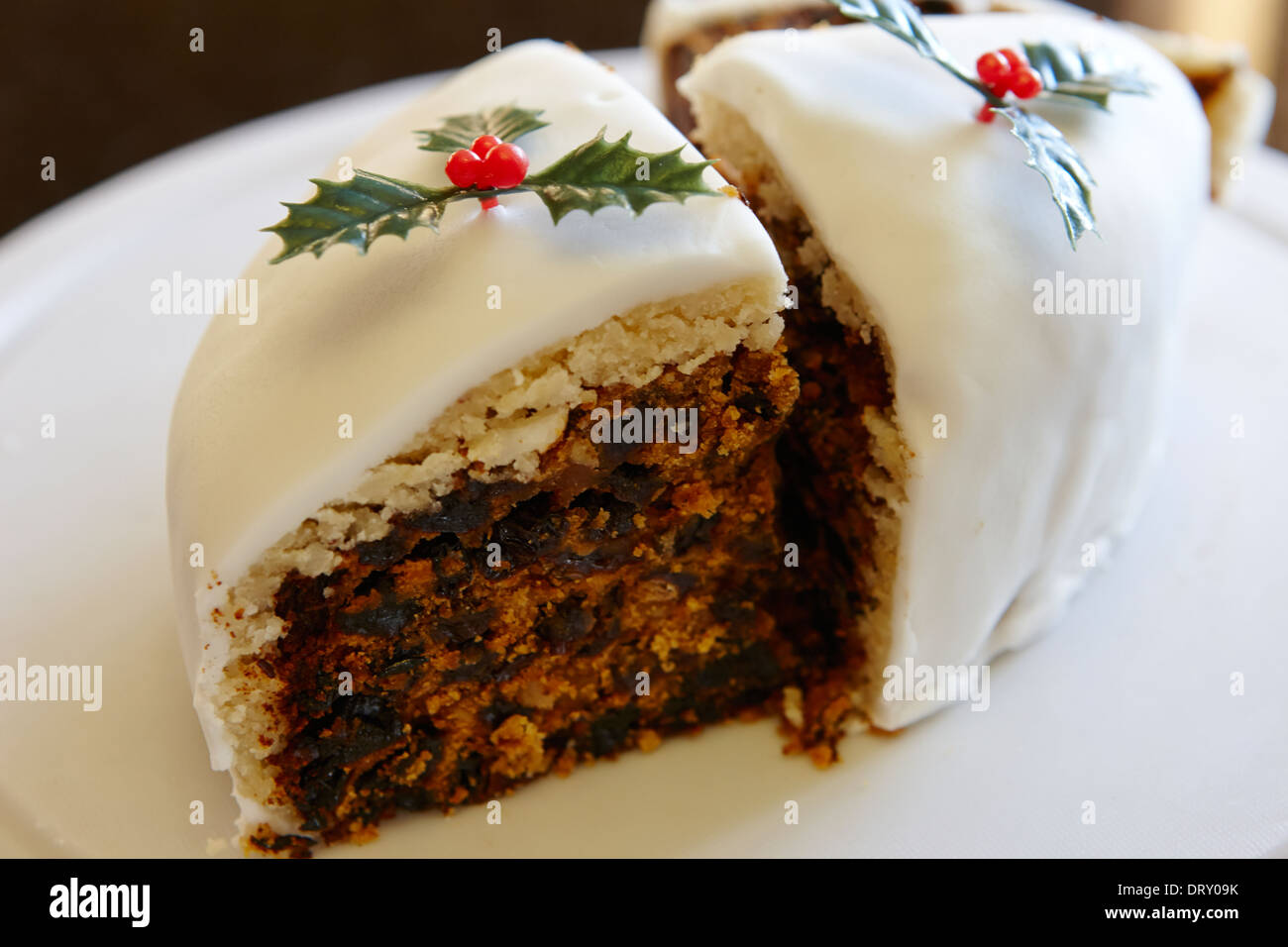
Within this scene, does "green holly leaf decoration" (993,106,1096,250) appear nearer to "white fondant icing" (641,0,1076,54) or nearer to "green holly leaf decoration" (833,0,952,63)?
"green holly leaf decoration" (833,0,952,63)

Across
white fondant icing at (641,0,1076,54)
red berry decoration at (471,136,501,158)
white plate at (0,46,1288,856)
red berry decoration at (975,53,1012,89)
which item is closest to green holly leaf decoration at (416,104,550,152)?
red berry decoration at (471,136,501,158)

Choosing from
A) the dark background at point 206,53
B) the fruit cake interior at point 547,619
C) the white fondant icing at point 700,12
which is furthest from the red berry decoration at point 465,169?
the dark background at point 206,53

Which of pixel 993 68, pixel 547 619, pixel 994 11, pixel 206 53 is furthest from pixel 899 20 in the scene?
pixel 206 53

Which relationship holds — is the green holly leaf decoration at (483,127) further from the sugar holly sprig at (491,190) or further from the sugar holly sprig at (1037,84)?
the sugar holly sprig at (1037,84)

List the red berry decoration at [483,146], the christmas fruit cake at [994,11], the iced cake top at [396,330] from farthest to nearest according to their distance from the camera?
1. the christmas fruit cake at [994,11]
2. the red berry decoration at [483,146]
3. the iced cake top at [396,330]

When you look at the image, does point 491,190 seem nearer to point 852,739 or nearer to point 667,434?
point 667,434
